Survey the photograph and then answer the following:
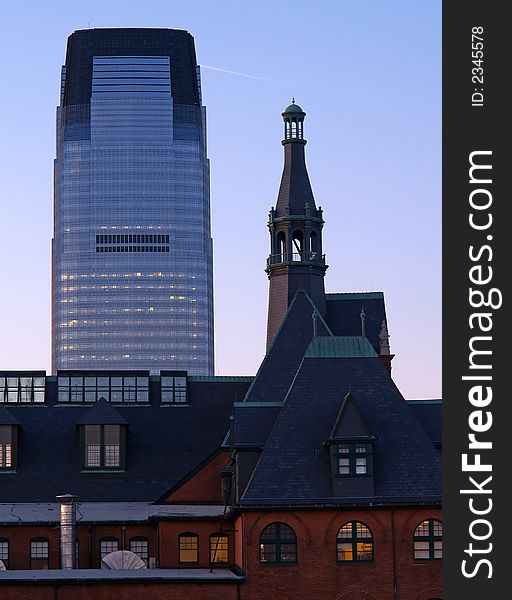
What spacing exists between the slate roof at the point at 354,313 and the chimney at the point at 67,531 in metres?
20.5

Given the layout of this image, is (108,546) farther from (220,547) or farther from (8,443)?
(8,443)

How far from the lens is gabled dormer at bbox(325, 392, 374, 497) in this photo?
6744 cm

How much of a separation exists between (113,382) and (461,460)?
67.3 meters

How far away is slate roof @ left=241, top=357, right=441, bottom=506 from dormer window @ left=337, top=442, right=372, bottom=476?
0.75 metres

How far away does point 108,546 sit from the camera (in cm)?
8419

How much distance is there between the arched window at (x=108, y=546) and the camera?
8412 cm

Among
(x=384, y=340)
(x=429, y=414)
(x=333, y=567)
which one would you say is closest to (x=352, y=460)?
(x=333, y=567)

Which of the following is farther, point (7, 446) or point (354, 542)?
point (7, 446)

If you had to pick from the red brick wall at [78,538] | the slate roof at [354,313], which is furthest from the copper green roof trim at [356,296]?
the red brick wall at [78,538]

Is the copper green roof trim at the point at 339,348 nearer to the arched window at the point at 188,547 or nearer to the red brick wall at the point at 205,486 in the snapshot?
the red brick wall at the point at 205,486

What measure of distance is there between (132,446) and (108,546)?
26.2 feet

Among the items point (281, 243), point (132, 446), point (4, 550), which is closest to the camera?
point (4, 550)

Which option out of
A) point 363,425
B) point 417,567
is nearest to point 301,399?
point 363,425

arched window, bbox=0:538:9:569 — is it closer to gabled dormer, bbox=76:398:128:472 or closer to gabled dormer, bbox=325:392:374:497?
gabled dormer, bbox=76:398:128:472
